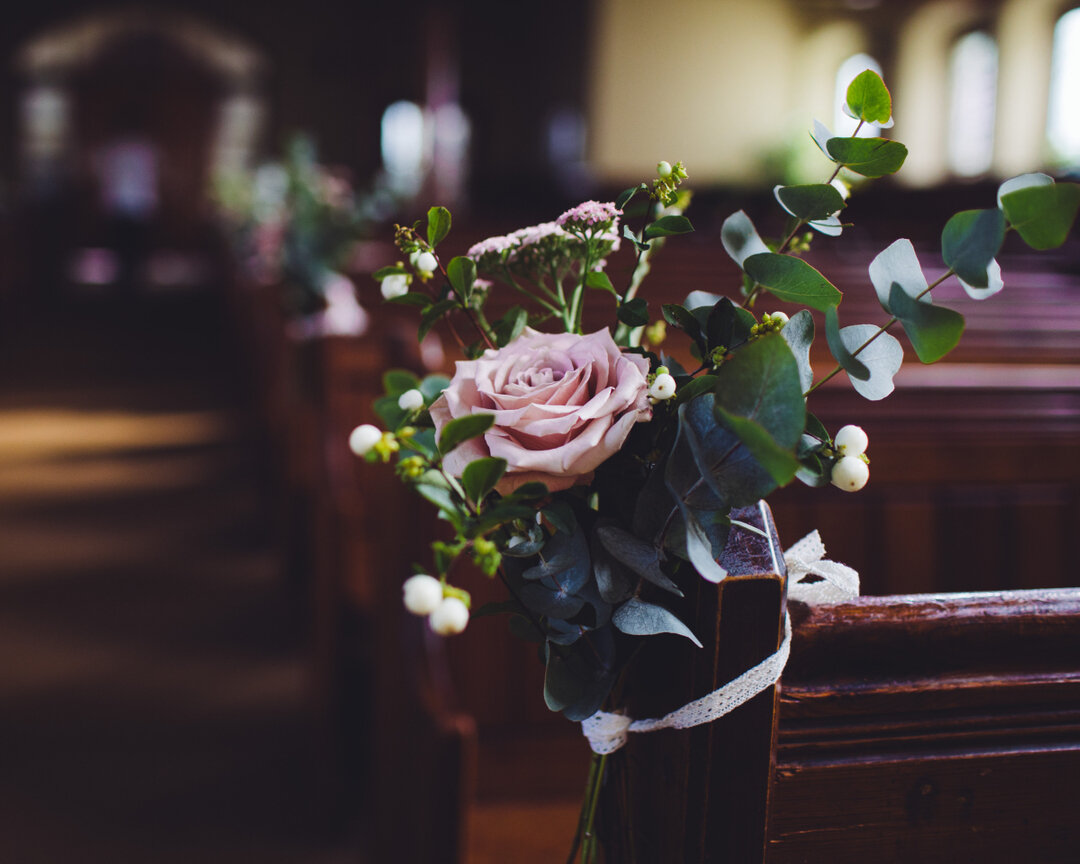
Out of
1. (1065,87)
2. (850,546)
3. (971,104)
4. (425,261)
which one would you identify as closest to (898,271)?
(425,261)

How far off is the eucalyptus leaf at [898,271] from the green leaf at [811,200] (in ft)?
0.14

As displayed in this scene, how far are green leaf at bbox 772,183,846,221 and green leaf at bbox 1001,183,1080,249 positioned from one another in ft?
0.33

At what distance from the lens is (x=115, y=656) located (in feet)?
9.11

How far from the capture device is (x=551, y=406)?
0.50 metres

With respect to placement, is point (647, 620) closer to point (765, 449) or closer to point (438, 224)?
point (765, 449)

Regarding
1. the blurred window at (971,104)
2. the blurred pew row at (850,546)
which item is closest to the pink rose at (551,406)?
the blurred pew row at (850,546)

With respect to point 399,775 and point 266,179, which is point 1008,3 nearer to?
point 266,179

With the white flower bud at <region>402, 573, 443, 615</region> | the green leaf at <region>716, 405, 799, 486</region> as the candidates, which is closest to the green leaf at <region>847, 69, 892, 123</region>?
the green leaf at <region>716, 405, 799, 486</region>

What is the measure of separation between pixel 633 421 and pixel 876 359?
0.44ft

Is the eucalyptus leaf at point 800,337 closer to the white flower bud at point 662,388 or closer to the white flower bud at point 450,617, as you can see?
the white flower bud at point 662,388

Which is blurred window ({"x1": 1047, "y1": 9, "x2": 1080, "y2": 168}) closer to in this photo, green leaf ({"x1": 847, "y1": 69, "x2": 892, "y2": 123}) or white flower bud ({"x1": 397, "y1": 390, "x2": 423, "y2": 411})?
green leaf ({"x1": 847, "y1": 69, "x2": 892, "y2": 123})

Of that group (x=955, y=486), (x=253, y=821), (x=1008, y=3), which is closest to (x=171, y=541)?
(x=253, y=821)

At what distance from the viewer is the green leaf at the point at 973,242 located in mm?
462

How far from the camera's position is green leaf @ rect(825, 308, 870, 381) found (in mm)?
504
